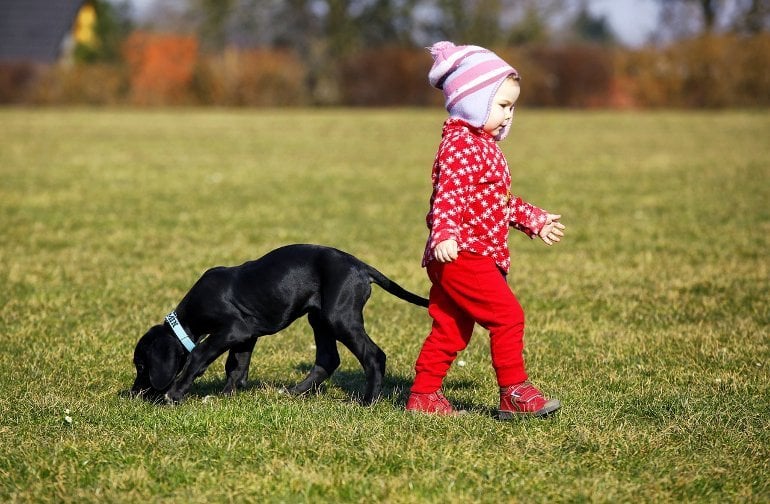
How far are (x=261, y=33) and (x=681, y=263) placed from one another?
43224 mm

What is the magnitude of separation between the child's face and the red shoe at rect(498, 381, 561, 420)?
1126 mm

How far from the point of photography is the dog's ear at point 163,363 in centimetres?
463

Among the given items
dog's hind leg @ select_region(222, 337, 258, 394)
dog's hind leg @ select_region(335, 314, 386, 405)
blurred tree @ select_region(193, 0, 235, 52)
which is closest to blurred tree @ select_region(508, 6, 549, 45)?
blurred tree @ select_region(193, 0, 235, 52)

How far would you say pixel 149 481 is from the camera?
3703mm

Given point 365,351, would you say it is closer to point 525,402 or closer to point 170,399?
point 525,402

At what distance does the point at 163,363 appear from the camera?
15.2ft

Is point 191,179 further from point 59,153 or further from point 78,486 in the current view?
point 78,486

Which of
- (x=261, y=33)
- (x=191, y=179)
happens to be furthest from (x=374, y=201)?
(x=261, y=33)

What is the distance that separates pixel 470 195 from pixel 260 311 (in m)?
1.09

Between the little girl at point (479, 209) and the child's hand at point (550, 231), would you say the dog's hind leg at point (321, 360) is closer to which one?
the little girl at point (479, 209)

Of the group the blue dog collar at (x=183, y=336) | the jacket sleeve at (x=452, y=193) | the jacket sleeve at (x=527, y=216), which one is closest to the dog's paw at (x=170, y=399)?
the blue dog collar at (x=183, y=336)

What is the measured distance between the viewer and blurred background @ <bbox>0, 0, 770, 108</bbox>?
120ft

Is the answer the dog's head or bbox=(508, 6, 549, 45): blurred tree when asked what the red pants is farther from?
bbox=(508, 6, 549, 45): blurred tree

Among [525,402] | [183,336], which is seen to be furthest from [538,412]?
[183,336]
